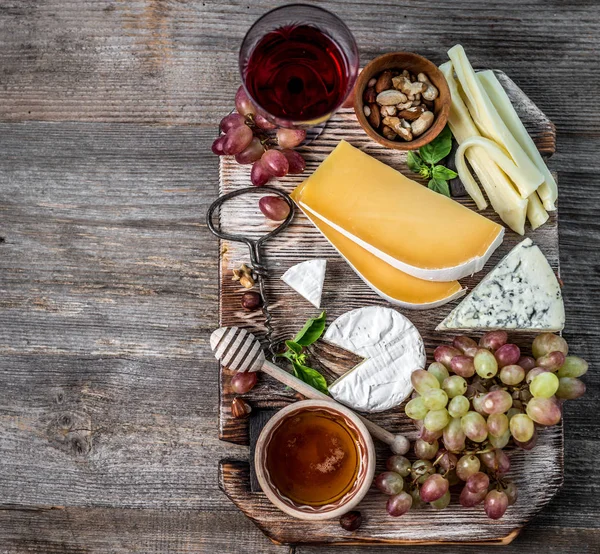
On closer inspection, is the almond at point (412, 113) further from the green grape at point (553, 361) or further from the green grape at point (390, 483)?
the green grape at point (390, 483)

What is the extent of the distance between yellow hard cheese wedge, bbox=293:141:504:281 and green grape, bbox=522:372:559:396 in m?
0.22

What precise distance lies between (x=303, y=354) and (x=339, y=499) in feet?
0.84

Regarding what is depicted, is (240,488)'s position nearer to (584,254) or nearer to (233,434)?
(233,434)

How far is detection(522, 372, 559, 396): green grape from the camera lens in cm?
99

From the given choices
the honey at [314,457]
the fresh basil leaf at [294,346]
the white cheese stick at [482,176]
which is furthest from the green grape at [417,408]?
the white cheese stick at [482,176]

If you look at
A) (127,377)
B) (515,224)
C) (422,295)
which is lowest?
(127,377)

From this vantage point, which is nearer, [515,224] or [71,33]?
[515,224]

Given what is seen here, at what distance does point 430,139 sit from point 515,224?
0.23 meters

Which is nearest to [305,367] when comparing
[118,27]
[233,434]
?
[233,434]

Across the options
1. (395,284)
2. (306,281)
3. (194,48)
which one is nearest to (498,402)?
(395,284)

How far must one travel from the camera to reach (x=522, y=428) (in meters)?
1.00

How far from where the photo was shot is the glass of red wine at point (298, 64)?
3.30 feet

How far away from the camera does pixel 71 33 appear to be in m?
1.34

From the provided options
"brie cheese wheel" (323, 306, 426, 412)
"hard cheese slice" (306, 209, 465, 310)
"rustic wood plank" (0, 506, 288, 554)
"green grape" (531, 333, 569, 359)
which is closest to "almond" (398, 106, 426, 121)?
"hard cheese slice" (306, 209, 465, 310)
